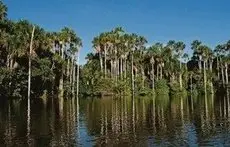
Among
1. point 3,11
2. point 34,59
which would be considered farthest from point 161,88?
point 3,11

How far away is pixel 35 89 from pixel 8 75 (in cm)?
1452

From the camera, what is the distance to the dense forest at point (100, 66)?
257 ft

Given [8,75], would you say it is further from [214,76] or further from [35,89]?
[214,76]

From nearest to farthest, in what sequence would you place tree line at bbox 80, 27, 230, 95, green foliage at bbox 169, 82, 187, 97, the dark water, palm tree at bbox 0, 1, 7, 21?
the dark water
palm tree at bbox 0, 1, 7, 21
tree line at bbox 80, 27, 230, 95
green foliage at bbox 169, 82, 187, 97

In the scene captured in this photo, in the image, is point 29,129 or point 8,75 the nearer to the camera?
point 29,129

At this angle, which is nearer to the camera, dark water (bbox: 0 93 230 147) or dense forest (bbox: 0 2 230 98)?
dark water (bbox: 0 93 230 147)

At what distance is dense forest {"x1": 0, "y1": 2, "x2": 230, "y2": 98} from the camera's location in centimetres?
7844

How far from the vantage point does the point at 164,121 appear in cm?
3538

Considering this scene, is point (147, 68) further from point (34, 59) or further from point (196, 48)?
point (34, 59)

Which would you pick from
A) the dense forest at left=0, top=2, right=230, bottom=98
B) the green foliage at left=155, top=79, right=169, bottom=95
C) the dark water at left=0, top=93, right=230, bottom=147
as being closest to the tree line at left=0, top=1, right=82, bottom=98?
the dense forest at left=0, top=2, right=230, bottom=98

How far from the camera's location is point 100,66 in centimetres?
11506

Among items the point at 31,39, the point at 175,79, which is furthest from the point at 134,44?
the point at 31,39

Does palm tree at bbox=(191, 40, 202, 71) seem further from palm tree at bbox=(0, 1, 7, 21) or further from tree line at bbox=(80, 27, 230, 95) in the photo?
palm tree at bbox=(0, 1, 7, 21)

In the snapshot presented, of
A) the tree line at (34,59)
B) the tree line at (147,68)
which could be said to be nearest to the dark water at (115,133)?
the tree line at (34,59)
